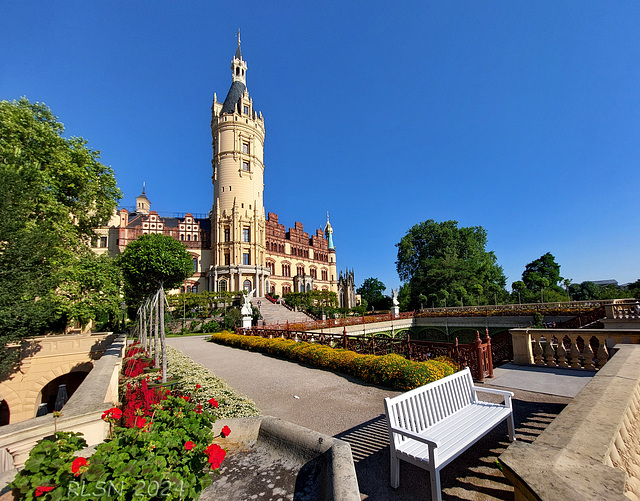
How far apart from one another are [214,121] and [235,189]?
1231 centimetres

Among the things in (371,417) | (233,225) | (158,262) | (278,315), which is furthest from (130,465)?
(233,225)

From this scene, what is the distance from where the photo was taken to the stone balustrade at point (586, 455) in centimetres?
140

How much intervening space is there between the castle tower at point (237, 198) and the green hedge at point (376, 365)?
30.3 meters

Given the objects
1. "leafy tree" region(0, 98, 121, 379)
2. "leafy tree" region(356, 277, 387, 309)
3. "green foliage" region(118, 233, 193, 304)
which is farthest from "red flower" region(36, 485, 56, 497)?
"leafy tree" region(356, 277, 387, 309)

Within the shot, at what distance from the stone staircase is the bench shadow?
2527 centimetres

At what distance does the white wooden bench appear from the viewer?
2.90 meters

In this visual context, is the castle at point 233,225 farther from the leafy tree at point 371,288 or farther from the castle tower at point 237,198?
the leafy tree at point 371,288

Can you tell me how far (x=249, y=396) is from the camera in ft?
23.0

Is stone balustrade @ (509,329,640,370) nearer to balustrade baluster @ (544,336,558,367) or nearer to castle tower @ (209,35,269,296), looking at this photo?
balustrade baluster @ (544,336,558,367)

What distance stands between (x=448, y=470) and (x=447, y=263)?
123 feet

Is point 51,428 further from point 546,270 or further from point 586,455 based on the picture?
point 546,270

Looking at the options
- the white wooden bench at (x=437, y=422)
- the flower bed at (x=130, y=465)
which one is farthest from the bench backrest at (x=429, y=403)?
the flower bed at (x=130, y=465)

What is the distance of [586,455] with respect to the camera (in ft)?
5.65

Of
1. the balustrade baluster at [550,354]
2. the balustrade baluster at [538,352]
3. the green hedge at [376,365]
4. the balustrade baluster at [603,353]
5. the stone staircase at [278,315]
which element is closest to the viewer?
the green hedge at [376,365]
